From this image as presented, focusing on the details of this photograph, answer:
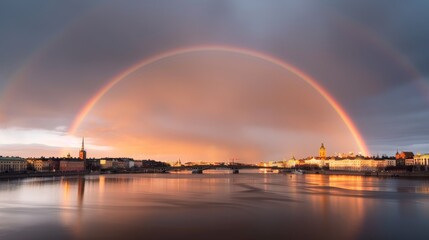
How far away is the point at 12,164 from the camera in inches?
4906

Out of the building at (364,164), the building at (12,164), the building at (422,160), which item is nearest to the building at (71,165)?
the building at (12,164)

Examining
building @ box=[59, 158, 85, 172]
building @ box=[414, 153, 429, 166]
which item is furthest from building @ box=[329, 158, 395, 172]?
building @ box=[59, 158, 85, 172]

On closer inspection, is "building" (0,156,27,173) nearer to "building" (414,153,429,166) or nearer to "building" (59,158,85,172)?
"building" (59,158,85,172)

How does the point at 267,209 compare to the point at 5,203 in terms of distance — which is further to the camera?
the point at 5,203

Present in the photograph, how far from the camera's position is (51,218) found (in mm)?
23719

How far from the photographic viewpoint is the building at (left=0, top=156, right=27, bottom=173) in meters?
119

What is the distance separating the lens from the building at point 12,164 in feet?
391

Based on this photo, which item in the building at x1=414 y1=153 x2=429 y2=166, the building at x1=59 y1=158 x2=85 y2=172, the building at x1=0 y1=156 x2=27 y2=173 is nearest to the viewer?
the building at x1=0 y1=156 x2=27 y2=173

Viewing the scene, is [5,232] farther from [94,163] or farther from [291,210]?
[94,163]

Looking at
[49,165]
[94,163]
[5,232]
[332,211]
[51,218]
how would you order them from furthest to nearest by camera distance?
[94,163] < [49,165] < [332,211] < [51,218] < [5,232]

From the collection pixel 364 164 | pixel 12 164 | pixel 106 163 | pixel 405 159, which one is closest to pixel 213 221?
pixel 12 164

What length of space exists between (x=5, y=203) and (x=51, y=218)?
10.4 m

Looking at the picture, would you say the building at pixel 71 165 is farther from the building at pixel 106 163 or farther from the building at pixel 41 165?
the building at pixel 106 163

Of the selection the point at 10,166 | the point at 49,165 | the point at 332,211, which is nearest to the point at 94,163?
the point at 49,165
